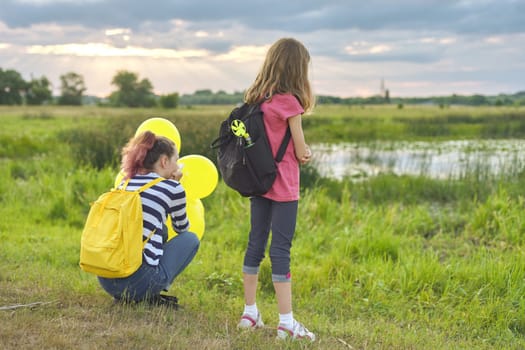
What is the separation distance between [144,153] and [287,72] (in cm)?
100

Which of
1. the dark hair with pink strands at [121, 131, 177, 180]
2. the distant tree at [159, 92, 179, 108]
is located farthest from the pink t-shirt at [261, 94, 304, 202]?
the distant tree at [159, 92, 179, 108]

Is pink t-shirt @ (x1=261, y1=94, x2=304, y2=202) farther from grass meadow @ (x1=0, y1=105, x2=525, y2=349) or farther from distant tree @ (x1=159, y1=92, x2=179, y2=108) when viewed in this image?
distant tree @ (x1=159, y1=92, x2=179, y2=108)

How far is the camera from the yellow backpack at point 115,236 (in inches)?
127

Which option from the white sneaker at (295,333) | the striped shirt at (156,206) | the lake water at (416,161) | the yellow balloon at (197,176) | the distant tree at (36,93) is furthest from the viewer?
the distant tree at (36,93)

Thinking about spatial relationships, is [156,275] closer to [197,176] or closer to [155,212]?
[155,212]

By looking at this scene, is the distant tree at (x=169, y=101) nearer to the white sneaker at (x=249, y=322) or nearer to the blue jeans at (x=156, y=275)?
the blue jeans at (x=156, y=275)

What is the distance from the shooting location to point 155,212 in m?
3.37

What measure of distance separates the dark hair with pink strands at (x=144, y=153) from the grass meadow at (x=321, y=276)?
0.88m

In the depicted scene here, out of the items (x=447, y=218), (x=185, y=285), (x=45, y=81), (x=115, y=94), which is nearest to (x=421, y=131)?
(x=447, y=218)

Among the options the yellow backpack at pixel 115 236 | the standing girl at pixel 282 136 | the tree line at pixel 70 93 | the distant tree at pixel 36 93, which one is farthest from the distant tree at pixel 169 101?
the standing girl at pixel 282 136

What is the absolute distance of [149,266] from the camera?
11.3 ft

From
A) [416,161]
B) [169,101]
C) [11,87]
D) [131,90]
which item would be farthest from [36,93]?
[416,161]

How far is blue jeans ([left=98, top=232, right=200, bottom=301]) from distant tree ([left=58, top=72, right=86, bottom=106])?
215 feet

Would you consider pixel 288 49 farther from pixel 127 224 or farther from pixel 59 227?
pixel 59 227
